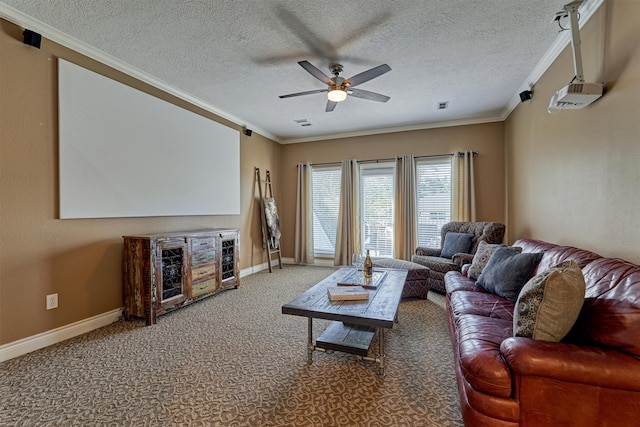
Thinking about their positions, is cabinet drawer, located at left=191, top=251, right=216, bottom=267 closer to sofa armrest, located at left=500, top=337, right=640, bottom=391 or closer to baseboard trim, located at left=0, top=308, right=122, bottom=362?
baseboard trim, located at left=0, top=308, right=122, bottom=362

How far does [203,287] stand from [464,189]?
455 centimetres

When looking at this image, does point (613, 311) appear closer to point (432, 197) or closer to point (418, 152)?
point (432, 197)

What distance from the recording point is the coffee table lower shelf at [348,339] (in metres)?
2.24

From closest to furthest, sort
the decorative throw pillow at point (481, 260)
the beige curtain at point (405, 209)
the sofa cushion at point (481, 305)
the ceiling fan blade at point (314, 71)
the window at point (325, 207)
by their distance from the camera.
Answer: the sofa cushion at point (481, 305)
the ceiling fan blade at point (314, 71)
the decorative throw pillow at point (481, 260)
the beige curtain at point (405, 209)
the window at point (325, 207)

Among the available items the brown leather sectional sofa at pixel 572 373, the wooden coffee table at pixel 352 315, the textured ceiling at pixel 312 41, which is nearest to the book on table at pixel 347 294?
the wooden coffee table at pixel 352 315

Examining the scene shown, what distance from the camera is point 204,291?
148 inches

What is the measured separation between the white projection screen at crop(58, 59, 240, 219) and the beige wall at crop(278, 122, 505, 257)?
6.75 feet

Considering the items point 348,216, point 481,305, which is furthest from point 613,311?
point 348,216

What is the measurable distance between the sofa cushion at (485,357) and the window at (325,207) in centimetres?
442

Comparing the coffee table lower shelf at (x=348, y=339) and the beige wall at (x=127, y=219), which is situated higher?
the beige wall at (x=127, y=219)

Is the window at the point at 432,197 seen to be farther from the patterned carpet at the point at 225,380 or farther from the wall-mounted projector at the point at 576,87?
the wall-mounted projector at the point at 576,87

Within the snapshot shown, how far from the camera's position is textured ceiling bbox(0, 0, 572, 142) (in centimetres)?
234

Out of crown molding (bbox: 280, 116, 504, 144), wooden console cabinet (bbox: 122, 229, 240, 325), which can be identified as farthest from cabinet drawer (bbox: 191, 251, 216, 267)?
crown molding (bbox: 280, 116, 504, 144)

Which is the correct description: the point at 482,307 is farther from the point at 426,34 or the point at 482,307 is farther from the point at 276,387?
the point at 426,34
